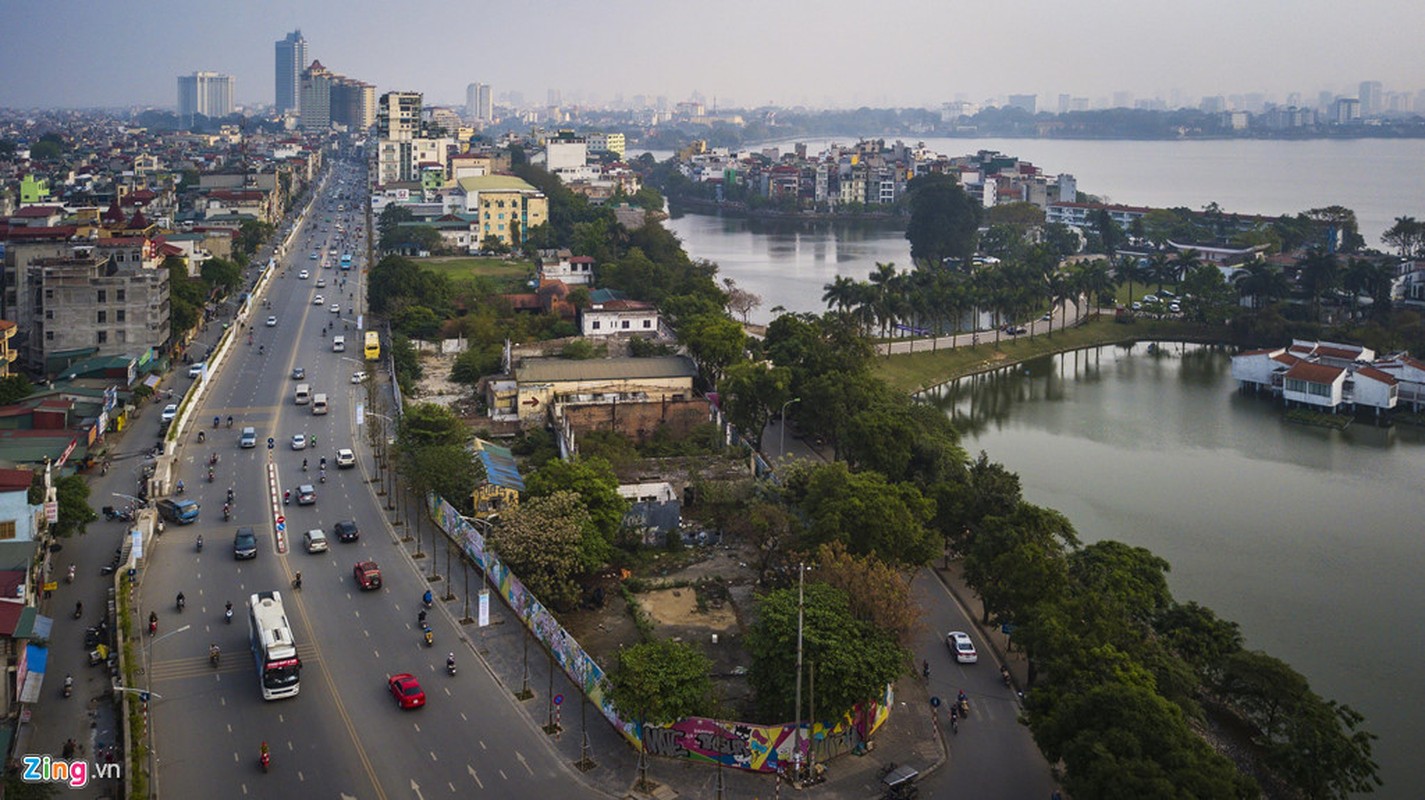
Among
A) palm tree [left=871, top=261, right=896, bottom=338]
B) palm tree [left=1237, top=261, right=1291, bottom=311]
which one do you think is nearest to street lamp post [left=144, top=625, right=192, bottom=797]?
palm tree [left=871, top=261, right=896, bottom=338]

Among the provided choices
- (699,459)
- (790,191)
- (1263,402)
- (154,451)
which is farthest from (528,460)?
(790,191)

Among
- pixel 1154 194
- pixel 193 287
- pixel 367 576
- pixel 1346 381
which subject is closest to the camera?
pixel 367 576

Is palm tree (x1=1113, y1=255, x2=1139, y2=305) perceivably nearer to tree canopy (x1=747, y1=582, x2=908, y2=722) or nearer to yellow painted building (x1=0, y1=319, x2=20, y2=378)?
tree canopy (x1=747, y1=582, x2=908, y2=722)

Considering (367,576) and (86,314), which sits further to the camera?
(86,314)

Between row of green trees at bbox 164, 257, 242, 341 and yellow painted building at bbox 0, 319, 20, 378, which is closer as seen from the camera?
yellow painted building at bbox 0, 319, 20, 378

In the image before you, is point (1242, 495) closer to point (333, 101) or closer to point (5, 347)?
point (5, 347)

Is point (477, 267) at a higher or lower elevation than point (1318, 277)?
lower

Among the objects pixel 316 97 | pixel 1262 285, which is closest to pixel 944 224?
pixel 1262 285
